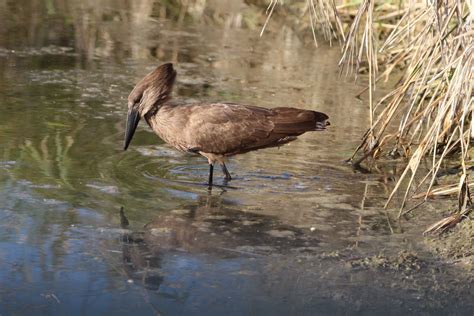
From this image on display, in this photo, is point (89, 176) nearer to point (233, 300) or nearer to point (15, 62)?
point (233, 300)

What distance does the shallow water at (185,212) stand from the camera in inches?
177

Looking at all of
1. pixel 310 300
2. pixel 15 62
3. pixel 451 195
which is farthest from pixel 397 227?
pixel 15 62

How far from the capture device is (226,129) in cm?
669

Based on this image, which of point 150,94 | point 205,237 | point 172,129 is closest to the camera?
point 205,237

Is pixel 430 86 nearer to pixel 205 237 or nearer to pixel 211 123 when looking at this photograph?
pixel 211 123

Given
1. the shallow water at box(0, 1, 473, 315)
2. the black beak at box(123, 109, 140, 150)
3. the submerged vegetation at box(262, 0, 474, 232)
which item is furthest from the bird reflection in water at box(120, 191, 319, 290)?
the black beak at box(123, 109, 140, 150)

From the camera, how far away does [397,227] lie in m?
5.63

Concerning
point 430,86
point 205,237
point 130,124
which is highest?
point 430,86

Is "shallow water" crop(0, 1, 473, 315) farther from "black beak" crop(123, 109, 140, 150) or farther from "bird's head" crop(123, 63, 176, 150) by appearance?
"bird's head" crop(123, 63, 176, 150)

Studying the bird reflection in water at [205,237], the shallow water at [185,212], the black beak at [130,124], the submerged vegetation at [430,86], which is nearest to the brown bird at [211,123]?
the black beak at [130,124]

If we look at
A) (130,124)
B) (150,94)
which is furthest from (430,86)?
(130,124)

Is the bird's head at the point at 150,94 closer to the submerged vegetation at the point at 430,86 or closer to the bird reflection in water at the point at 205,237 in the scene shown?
the submerged vegetation at the point at 430,86

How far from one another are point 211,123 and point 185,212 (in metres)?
1.08

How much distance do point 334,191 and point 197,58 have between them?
4553mm
